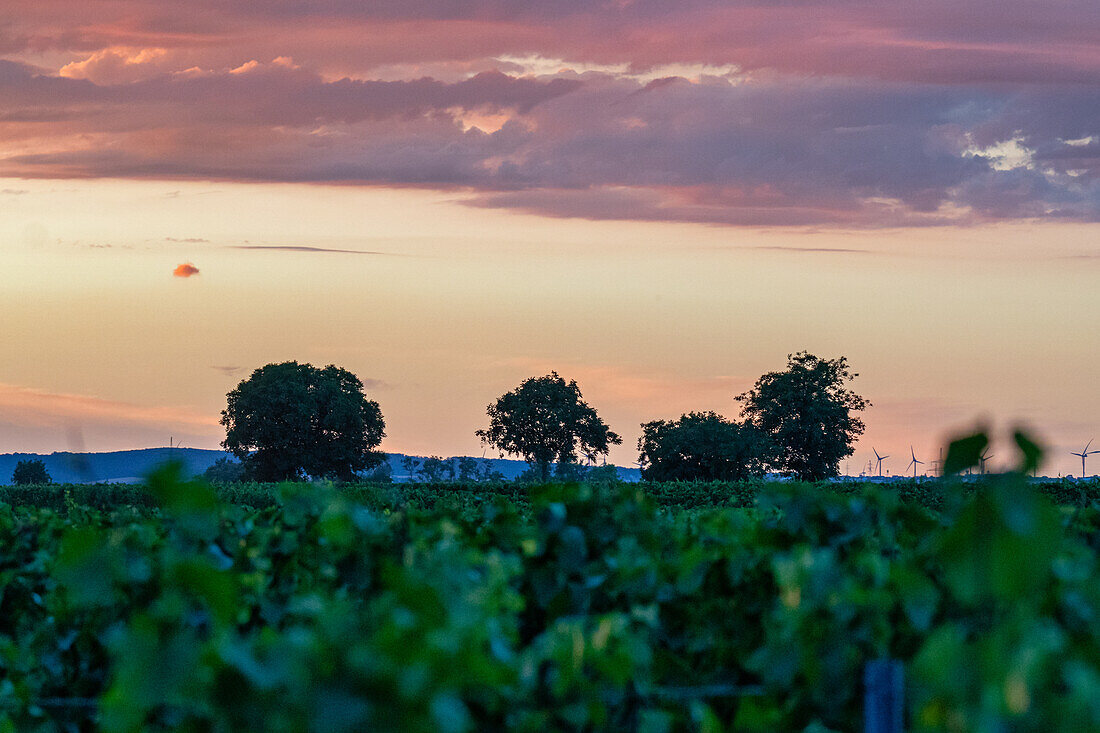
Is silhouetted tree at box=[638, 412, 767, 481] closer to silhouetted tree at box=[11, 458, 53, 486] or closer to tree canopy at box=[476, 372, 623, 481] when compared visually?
tree canopy at box=[476, 372, 623, 481]

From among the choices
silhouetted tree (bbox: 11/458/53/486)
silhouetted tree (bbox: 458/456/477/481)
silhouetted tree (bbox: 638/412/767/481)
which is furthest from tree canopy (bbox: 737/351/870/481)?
silhouetted tree (bbox: 11/458/53/486)

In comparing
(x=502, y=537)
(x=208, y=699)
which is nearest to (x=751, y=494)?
(x=502, y=537)

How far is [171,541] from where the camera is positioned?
4.72 metres

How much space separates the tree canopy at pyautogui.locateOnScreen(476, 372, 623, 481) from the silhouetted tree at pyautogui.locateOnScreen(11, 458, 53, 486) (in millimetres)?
51030

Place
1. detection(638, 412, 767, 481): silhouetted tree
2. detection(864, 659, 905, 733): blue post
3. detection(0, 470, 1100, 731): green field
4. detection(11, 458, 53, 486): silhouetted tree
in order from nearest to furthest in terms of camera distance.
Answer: detection(0, 470, 1100, 731): green field < detection(864, 659, 905, 733): blue post < detection(638, 412, 767, 481): silhouetted tree < detection(11, 458, 53, 486): silhouetted tree

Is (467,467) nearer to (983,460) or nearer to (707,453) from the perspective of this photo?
(707,453)

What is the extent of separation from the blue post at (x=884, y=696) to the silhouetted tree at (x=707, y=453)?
65.7 metres

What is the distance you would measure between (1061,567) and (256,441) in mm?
73327

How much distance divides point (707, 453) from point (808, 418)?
8960 millimetres

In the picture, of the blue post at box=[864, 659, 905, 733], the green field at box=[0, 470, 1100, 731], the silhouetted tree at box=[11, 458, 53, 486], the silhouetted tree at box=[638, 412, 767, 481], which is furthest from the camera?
the silhouetted tree at box=[11, 458, 53, 486]

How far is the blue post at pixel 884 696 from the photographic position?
334 centimetres

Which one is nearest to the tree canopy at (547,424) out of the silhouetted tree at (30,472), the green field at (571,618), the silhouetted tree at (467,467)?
the silhouetted tree at (467,467)

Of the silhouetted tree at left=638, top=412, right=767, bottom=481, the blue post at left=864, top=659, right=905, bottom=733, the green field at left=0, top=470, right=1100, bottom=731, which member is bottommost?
the blue post at left=864, top=659, right=905, bottom=733

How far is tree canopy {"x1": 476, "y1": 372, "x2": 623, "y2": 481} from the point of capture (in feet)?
262
